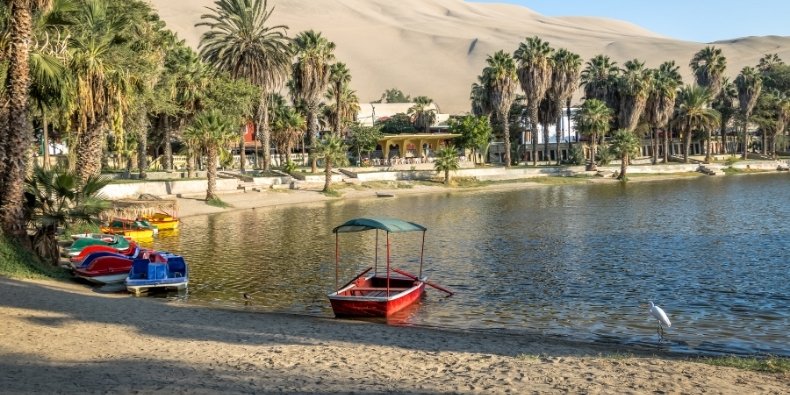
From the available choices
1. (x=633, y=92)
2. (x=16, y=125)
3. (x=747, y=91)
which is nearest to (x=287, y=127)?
(x=633, y=92)

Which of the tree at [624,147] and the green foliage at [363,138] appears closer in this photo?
the tree at [624,147]

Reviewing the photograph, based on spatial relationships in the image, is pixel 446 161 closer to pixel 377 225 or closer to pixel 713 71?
pixel 377 225

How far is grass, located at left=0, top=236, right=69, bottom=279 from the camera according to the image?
24719 millimetres

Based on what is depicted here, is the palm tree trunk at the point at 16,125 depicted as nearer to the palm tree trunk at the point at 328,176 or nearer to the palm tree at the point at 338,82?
the palm tree trunk at the point at 328,176

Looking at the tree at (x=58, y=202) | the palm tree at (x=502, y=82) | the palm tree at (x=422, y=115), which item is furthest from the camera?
the palm tree at (x=422, y=115)

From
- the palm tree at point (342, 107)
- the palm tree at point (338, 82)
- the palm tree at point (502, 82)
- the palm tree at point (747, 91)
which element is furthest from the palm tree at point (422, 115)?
the palm tree at point (747, 91)

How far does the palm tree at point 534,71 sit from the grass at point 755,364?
9239 cm

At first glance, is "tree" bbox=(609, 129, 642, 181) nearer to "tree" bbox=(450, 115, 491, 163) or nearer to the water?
"tree" bbox=(450, 115, 491, 163)

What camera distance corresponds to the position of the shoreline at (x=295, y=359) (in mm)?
12883

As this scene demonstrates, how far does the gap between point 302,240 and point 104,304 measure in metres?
21.7

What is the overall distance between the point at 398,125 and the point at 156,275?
359 feet

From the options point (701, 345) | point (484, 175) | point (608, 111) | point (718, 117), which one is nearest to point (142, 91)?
point (701, 345)

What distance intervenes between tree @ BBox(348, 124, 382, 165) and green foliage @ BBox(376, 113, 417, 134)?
23586 mm

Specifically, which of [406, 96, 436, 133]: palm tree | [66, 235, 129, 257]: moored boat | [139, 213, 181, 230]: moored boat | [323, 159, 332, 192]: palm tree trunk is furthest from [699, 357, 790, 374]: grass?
[406, 96, 436, 133]: palm tree
